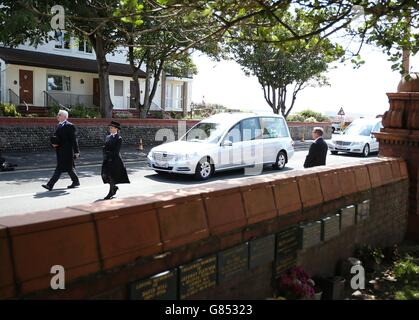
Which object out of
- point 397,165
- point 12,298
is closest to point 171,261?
point 12,298

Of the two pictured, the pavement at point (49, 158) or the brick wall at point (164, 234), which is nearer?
the brick wall at point (164, 234)

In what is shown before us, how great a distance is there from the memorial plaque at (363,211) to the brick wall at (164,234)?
0.51ft

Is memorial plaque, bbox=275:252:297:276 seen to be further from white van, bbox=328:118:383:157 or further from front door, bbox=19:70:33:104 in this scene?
front door, bbox=19:70:33:104

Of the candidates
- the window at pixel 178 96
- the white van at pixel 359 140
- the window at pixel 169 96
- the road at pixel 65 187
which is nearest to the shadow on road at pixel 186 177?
the road at pixel 65 187

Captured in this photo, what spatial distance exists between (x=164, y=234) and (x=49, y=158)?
46.0 ft

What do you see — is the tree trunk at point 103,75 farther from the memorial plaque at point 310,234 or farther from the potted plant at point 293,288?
the potted plant at point 293,288

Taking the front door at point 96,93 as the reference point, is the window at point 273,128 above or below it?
below

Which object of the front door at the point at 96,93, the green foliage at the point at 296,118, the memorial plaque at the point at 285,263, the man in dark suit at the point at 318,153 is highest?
the front door at the point at 96,93

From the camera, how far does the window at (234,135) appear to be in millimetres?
13188

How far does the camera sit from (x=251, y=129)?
14039 millimetres

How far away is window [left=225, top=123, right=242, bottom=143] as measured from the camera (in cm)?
1319

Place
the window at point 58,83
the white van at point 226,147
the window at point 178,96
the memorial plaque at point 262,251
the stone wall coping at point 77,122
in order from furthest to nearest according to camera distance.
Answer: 1. the window at point 178,96
2. the window at point 58,83
3. the stone wall coping at point 77,122
4. the white van at point 226,147
5. the memorial plaque at point 262,251

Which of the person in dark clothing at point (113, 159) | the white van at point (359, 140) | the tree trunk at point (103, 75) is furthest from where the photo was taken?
the tree trunk at point (103, 75)

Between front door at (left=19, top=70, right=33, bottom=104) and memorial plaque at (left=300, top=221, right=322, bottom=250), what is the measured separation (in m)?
28.1
